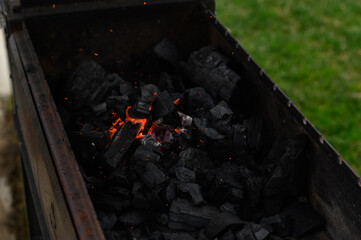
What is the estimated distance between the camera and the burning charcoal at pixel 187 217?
2.23 m

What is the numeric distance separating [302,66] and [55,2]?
278 centimetres

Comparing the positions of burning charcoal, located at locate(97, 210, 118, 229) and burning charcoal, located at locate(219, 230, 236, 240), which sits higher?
burning charcoal, located at locate(97, 210, 118, 229)

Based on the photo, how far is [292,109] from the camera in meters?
2.29

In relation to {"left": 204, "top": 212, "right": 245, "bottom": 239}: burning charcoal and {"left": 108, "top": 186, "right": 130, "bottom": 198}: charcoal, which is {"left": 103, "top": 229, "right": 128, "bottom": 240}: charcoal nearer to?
{"left": 108, "top": 186, "right": 130, "bottom": 198}: charcoal

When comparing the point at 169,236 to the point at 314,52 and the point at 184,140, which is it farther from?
the point at 314,52

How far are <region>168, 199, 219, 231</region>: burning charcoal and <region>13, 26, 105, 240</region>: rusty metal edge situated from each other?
2.08 feet

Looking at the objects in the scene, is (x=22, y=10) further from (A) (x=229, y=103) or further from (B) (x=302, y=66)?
(B) (x=302, y=66)

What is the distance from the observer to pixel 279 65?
15.5 ft

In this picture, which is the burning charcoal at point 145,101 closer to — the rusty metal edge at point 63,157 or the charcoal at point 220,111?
the charcoal at point 220,111

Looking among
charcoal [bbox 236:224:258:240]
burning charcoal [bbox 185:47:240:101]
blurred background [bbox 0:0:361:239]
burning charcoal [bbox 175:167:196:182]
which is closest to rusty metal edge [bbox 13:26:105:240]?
burning charcoal [bbox 175:167:196:182]

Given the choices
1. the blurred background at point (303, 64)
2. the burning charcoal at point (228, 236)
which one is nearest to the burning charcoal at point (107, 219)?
the burning charcoal at point (228, 236)

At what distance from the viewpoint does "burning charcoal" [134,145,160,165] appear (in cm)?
238

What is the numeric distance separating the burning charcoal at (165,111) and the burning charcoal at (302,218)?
2.67 ft

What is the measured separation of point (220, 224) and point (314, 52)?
10.7 ft
